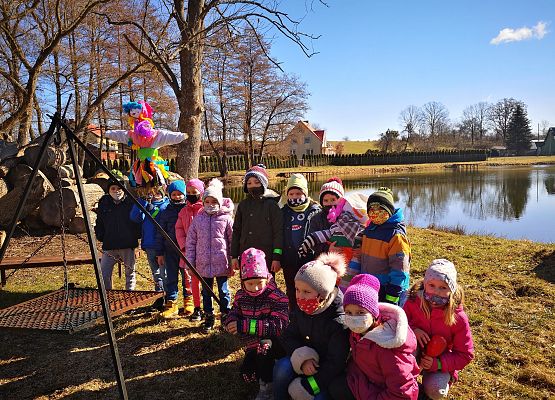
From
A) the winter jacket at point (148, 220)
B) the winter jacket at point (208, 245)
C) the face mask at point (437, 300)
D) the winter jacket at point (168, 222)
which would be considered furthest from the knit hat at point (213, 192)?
the face mask at point (437, 300)

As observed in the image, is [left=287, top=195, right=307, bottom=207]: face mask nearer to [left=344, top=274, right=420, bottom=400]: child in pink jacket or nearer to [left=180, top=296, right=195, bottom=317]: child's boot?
[left=344, top=274, right=420, bottom=400]: child in pink jacket

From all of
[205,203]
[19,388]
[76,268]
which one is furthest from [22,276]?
[205,203]

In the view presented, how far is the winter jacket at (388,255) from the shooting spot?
330 centimetres

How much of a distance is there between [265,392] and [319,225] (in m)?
1.61

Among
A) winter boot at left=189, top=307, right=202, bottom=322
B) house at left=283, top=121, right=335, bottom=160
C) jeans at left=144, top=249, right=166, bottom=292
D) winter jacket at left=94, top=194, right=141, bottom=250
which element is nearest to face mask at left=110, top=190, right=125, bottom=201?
winter jacket at left=94, top=194, right=141, bottom=250

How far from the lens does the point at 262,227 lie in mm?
4371

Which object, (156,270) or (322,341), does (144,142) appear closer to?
(156,270)

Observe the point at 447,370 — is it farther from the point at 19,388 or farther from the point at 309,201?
the point at 19,388

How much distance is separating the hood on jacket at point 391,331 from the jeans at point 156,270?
321 centimetres

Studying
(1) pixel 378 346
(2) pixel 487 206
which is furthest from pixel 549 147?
(1) pixel 378 346

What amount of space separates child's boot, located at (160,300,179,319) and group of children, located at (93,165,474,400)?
0.33 meters

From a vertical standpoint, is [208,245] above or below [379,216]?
below

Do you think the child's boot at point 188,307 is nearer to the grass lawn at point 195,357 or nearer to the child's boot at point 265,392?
the grass lawn at point 195,357

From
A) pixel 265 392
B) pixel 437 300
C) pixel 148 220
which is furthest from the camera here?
pixel 148 220
